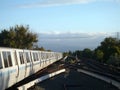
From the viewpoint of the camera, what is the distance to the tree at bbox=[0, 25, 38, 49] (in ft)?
302

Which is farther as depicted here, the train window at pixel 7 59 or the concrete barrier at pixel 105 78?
the concrete barrier at pixel 105 78

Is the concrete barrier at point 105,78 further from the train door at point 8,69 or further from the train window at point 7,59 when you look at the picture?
the train window at point 7,59

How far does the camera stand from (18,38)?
94312 mm

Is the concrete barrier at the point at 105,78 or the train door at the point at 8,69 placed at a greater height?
the train door at the point at 8,69

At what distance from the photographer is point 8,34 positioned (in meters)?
93.5

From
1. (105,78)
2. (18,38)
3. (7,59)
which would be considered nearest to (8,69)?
(7,59)

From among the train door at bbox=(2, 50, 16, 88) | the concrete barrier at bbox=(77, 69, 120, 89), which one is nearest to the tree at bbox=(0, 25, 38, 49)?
the concrete barrier at bbox=(77, 69, 120, 89)

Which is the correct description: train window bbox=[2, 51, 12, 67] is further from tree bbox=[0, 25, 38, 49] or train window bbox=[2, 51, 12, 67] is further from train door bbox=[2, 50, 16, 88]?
tree bbox=[0, 25, 38, 49]

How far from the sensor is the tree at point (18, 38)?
302ft

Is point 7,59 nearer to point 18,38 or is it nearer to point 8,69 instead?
point 8,69

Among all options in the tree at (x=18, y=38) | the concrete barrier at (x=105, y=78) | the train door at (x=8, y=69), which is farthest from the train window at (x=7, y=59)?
the tree at (x=18, y=38)

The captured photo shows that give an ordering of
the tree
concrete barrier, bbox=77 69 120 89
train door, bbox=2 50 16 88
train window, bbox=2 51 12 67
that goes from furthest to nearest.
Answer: the tree
concrete barrier, bbox=77 69 120 89
train window, bbox=2 51 12 67
train door, bbox=2 50 16 88

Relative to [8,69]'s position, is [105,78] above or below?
below

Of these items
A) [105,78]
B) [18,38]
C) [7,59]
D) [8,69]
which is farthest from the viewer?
[18,38]
